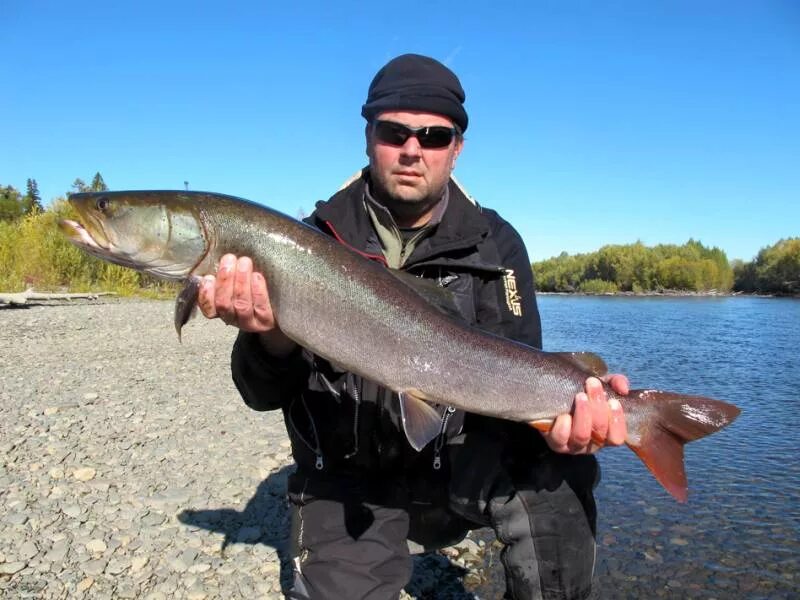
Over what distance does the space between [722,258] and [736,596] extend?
325ft

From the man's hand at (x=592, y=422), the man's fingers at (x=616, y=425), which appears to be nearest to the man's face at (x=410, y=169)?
the man's hand at (x=592, y=422)

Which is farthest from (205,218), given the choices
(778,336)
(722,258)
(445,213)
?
(722,258)

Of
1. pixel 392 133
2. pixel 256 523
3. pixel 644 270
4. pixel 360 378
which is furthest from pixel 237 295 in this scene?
pixel 644 270

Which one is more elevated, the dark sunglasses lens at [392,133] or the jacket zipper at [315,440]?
the dark sunglasses lens at [392,133]

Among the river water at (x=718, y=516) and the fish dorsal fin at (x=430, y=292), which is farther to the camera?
the river water at (x=718, y=516)

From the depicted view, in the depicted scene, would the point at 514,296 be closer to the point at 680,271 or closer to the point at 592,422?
the point at 592,422

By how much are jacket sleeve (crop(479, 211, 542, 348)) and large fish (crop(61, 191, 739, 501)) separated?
577 millimetres

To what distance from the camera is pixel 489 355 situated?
276 cm

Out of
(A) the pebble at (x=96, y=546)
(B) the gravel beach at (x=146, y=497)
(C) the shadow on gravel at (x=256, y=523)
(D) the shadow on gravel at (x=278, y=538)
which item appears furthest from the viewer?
(C) the shadow on gravel at (x=256, y=523)

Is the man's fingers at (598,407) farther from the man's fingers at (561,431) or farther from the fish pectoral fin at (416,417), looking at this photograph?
the fish pectoral fin at (416,417)

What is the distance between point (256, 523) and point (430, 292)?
2579 millimetres

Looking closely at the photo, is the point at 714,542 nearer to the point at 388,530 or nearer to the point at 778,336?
the point at 388,530

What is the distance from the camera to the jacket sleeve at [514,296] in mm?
3395

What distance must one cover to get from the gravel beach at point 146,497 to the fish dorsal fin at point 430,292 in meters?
2.06
